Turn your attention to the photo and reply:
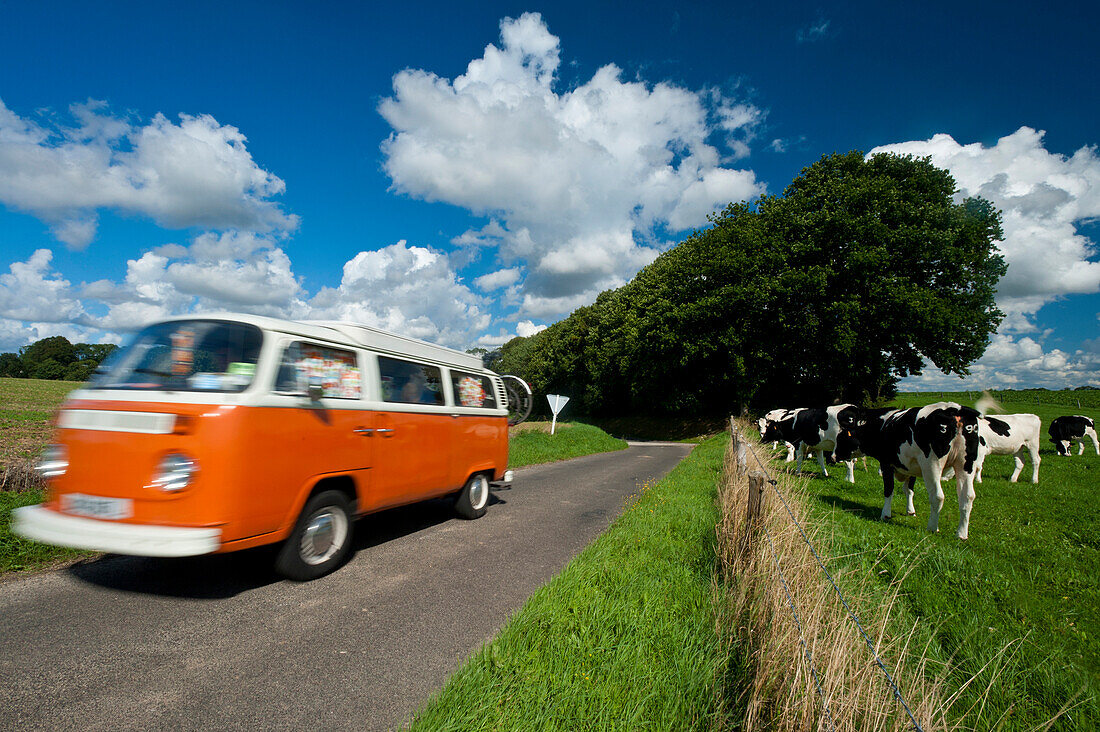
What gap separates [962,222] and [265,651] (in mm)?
32138

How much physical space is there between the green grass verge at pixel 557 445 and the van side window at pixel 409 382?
7.17m

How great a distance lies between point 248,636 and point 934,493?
814 cm

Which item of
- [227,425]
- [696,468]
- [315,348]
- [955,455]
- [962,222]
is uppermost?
[962,222]

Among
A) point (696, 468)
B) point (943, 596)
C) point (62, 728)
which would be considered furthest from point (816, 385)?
point (62, 728)

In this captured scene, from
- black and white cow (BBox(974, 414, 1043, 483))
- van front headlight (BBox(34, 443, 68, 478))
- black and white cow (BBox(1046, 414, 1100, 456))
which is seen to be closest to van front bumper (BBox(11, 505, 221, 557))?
van front headlight (BBox(34, 443, 68, 478))

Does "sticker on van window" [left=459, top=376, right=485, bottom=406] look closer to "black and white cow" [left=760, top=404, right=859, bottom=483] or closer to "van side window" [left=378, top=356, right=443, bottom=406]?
"van side window" [left=378, top=356, right=443, bottom=406]

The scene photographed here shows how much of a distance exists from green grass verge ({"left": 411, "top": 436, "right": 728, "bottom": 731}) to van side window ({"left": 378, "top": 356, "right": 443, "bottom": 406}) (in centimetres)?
257

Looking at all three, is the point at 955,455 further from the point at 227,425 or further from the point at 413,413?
the point at 227,425

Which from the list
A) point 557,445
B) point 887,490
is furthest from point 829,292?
point 887,490

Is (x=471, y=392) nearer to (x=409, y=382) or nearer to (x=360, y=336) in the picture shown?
(x=409, y=382)

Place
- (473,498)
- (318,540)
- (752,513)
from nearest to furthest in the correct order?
(318,540) → (752,513) → (473,498)

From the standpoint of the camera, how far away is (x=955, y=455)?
6.79 m

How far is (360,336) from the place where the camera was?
4.95 metres

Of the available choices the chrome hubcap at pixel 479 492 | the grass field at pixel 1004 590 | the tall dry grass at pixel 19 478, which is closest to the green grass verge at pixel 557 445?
the chrome hubcap at pixel 479 492
